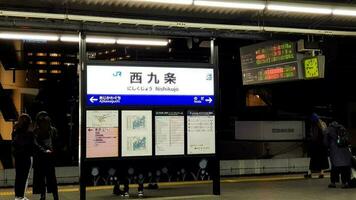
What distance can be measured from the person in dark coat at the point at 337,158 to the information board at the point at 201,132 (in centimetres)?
299

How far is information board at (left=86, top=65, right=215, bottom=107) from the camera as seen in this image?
28.8 feet

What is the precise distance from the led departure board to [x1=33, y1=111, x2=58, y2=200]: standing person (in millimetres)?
4852

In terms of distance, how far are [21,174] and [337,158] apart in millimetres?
6429

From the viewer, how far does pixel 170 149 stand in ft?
30.3

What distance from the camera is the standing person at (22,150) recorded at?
28.5 ft

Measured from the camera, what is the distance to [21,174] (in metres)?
8.74

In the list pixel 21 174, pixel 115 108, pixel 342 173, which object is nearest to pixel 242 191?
pixel 342 173

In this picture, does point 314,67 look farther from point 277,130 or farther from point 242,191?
point 277,130

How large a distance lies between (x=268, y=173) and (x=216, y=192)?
4240mm

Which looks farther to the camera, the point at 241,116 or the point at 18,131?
the point at 241,116

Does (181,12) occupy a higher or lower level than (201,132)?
higher

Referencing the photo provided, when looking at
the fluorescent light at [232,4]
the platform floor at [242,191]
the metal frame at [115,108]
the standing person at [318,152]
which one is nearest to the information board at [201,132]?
the metal frame at [115,108]

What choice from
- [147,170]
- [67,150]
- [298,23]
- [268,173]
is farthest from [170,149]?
[67,150]

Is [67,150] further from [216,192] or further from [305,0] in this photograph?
[305,0]
